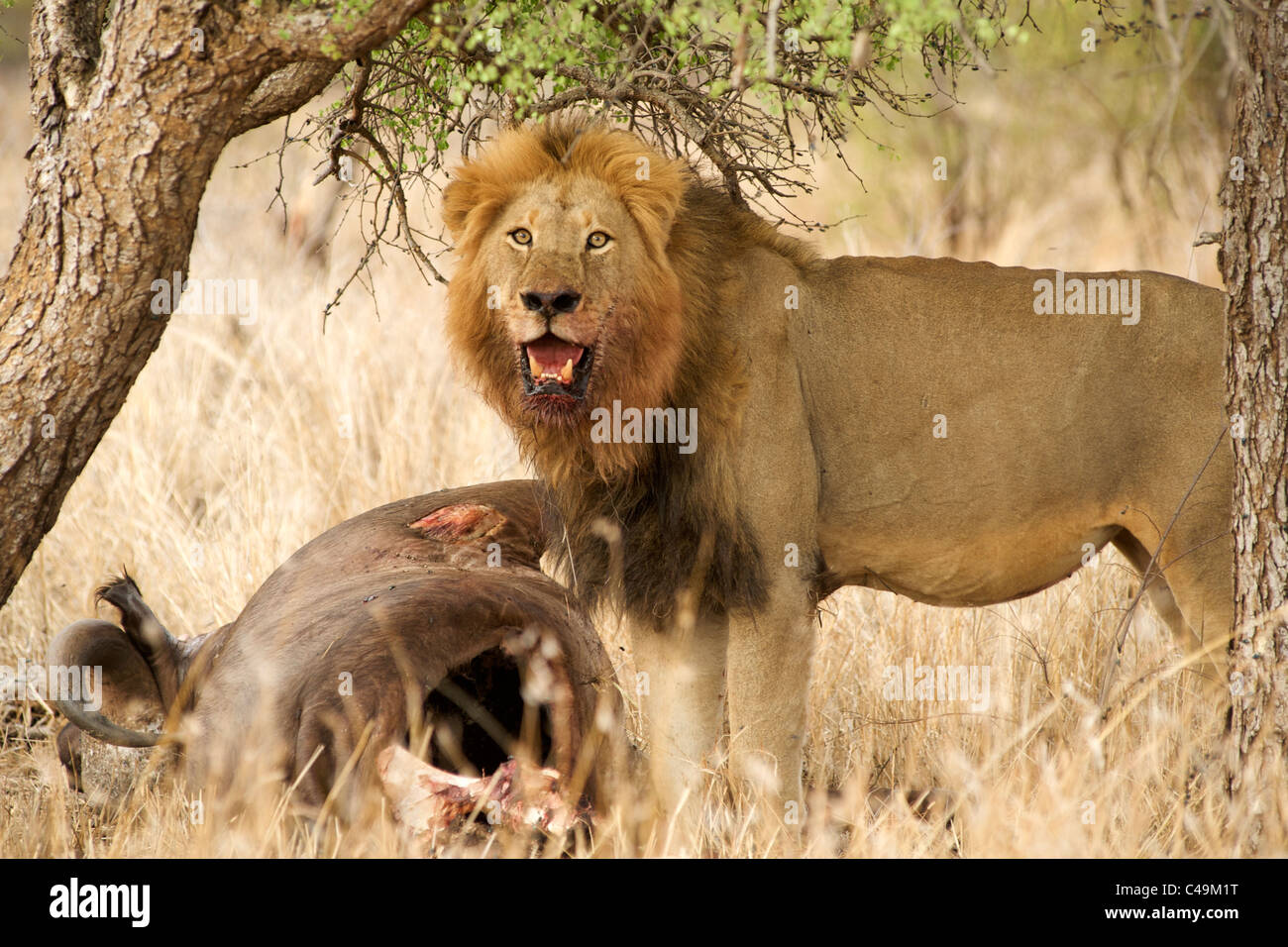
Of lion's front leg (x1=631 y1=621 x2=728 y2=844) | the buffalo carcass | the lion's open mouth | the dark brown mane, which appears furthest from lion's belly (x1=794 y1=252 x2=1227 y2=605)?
the buffalo carcass

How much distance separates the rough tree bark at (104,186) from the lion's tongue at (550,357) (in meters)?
0.89

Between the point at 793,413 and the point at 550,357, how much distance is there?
75 centimetres

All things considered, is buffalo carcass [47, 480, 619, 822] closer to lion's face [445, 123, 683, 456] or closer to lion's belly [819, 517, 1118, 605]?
lion's face [445, 123, 683, 456]

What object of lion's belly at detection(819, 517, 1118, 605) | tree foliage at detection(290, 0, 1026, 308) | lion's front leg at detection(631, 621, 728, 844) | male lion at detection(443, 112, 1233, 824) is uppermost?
tree foliage at detection(290, 0, 1026, 308)

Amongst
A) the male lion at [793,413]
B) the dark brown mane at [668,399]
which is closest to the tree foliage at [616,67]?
the dark brown mane at [668,399]

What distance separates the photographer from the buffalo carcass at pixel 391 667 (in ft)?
12.1

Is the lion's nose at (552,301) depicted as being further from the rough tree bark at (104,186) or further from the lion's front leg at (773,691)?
the lion's front leg at (773,691)

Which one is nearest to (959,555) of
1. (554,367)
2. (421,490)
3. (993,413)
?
(993,413)

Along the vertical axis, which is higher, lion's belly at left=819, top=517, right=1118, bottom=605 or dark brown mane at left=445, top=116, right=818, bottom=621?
dark brown mane at left=445, top=116, right=818, bottom=621

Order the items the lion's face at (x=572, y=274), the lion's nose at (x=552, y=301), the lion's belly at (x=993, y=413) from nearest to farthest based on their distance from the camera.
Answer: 1. the lion's nose at (x=552, y=301)
2. the lion's face at (x=572, y=274)
3. the lion's belly at (x=993, y=413)

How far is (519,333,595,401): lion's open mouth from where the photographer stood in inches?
145

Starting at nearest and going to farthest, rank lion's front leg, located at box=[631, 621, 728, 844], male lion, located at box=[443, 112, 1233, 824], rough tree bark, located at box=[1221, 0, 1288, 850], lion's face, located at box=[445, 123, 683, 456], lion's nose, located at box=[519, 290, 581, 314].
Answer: rough tree bark, located at box=[1221, 0, 1288, 850], lion's nose, located at box=[519, 290, 581, 314], lion's face, located at box=[445, 123, 683, 456], male lion, located at box=[443, 112, 1233, 824], lion's front leg, located at box=[631, 621, 728, 844]

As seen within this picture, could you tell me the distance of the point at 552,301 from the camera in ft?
11.6

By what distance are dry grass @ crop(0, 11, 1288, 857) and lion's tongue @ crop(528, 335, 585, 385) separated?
122cm
